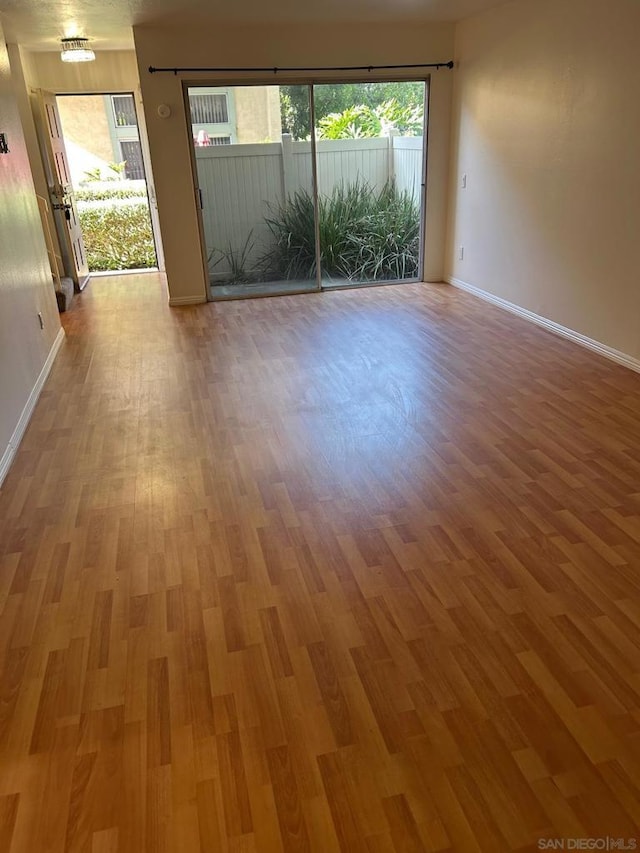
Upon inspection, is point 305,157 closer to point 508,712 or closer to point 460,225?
point 460,225

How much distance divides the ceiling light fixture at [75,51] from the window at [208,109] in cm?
107

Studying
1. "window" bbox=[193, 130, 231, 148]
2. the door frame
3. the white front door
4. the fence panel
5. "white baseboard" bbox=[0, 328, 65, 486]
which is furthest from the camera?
the door frame

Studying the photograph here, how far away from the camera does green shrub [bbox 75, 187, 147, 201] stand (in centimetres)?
873

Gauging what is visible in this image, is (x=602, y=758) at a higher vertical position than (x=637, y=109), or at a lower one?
lower

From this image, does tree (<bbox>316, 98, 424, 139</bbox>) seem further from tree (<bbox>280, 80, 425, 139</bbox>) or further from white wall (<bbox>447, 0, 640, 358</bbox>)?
white wall (<bbox>447, 0, 640, 358</bbox>)

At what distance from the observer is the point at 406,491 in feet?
9.00

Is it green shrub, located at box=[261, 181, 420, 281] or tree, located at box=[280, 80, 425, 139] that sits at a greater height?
tree, located at box=[280, 80, 425, 139]

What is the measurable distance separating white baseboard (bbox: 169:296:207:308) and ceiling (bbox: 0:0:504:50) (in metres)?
2.34

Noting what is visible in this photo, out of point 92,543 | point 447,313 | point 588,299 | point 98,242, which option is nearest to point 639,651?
point 92,543

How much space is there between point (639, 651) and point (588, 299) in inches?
128

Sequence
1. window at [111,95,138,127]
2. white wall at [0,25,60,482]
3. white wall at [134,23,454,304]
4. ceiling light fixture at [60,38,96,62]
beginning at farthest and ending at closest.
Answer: window at [111,95,138,127] → ceiling light fixture at [60,38,96,62] → white wall at [134,23,454,304] → white wall at [0,25,60,482]

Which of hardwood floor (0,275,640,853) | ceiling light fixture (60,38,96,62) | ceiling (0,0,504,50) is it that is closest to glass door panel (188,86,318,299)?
ceiling (0,0,504,50)

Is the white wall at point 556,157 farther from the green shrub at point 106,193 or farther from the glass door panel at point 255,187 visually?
the green shrub at point 106,193

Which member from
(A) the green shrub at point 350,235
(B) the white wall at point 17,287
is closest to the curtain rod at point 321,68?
(A) the green shrub at point 350,235
